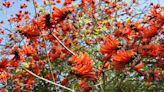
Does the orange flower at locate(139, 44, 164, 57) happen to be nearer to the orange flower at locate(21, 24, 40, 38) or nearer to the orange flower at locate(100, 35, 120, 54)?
the orange flower at locate(100, 35, 120, 54)

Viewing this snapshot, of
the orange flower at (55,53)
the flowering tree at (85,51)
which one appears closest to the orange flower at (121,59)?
the flowering tree at (85,51)

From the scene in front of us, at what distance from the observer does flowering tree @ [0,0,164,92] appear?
2753mm

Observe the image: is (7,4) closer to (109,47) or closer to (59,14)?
(59,14)

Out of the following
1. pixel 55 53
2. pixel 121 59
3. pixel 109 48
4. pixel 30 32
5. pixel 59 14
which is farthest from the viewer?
pixel 55 53

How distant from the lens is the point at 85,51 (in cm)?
646

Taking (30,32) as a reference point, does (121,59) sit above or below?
below

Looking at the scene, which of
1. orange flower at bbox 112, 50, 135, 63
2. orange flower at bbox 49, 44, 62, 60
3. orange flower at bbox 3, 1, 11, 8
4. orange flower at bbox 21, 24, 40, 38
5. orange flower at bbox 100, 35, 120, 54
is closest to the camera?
orange flower at bbox 112, 50, 135, 63

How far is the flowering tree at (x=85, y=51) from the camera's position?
2753 millimetres

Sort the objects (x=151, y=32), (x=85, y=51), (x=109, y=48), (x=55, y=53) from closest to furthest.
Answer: (x=109, y=48)
(x=151, y=32)
(x=55, y=53)
(x=85, y=51)

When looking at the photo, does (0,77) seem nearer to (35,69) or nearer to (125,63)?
(35,69)

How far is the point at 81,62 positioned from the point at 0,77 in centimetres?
181

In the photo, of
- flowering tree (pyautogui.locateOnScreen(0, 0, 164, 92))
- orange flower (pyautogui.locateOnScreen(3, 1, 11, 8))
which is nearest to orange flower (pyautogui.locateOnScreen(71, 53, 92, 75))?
flowering tree (pyautogui.locateOnScreen(0, 0, 164, 92))

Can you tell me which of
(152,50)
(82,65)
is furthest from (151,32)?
(82,65)

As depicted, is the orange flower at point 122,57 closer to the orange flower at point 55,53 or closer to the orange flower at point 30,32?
the orange flower at point 30,32
